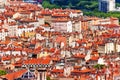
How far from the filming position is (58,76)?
118ft

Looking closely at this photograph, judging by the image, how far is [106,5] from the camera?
81.4 meters

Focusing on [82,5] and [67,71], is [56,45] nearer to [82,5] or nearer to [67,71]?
[67,71]

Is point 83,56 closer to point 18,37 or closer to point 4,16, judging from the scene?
point 18,37

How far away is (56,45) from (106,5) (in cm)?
3152

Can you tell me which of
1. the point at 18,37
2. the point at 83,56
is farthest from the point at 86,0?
the point at 83,56

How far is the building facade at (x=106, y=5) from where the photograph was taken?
80.5 metres

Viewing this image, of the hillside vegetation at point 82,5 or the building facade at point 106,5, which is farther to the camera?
the building facade at point 106,5

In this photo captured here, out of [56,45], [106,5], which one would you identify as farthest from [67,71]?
[106,5]

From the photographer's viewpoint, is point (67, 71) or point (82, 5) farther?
point (82, 5)

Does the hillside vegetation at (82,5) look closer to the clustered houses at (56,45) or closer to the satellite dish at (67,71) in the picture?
the clustered houses at (56,45)

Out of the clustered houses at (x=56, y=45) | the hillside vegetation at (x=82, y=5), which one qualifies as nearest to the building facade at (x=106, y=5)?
the hillside vegetation at (x=82, y=5)

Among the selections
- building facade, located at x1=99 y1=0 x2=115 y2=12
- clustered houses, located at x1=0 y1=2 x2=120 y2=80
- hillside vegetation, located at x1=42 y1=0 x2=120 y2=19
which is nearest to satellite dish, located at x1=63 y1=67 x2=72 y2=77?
clustered houses, located at x1=0 y1=2 x2=120 y2=80

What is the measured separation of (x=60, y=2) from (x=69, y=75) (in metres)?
48.7

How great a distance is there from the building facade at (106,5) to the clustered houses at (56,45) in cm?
918
